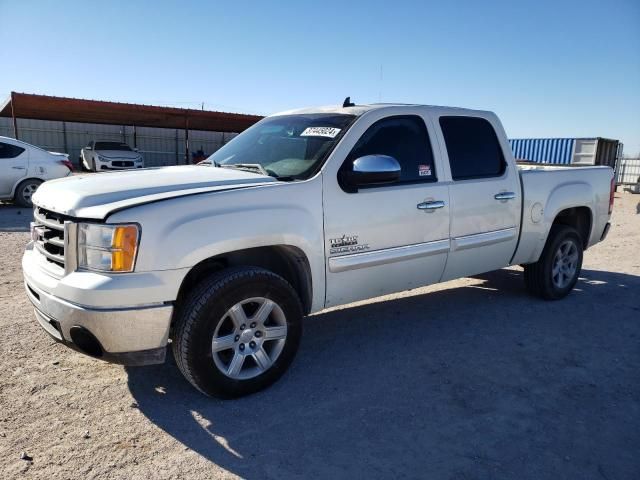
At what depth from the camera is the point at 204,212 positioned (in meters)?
2.88

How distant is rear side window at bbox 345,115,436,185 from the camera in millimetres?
3779

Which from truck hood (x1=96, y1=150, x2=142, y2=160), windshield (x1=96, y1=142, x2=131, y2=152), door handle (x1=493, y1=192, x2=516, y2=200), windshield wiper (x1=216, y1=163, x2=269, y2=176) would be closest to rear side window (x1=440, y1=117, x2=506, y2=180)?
door handle (x1=493, y1=192, x2=516, y2=200)

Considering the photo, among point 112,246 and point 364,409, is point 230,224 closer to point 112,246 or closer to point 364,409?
point 112,246

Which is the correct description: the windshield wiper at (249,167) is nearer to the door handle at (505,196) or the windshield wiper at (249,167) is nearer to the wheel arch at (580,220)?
the door handle at (505,196)

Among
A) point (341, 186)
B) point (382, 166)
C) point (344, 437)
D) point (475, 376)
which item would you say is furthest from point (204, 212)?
point (475, 376)

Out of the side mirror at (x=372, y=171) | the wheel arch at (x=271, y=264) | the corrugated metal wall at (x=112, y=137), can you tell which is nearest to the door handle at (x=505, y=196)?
the side mirror at (x=372, y=171)

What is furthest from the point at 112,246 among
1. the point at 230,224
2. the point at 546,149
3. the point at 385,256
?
the point at 546,149

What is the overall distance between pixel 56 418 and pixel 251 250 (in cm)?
153

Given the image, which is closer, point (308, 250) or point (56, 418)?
point (56, 418)

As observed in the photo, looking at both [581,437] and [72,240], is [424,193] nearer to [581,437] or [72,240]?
[581,437]

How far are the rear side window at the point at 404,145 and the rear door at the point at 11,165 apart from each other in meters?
9.94

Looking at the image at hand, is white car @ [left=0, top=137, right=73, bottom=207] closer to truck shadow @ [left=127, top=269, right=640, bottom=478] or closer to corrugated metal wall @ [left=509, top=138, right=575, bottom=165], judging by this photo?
truck shadow @ [left=127, top=269, right=640, bottom=478]

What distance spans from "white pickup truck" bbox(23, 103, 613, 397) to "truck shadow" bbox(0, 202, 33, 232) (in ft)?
21.8

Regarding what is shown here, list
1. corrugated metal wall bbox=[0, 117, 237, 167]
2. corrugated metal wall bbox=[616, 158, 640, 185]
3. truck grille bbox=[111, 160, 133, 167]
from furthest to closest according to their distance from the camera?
corrugated metal wall bbox=[0, 117, 237, 167]
corrugated metal wall bbox=[616, 158, 640, 185]
truck grille bbox=[111, 160, 133, 167]
